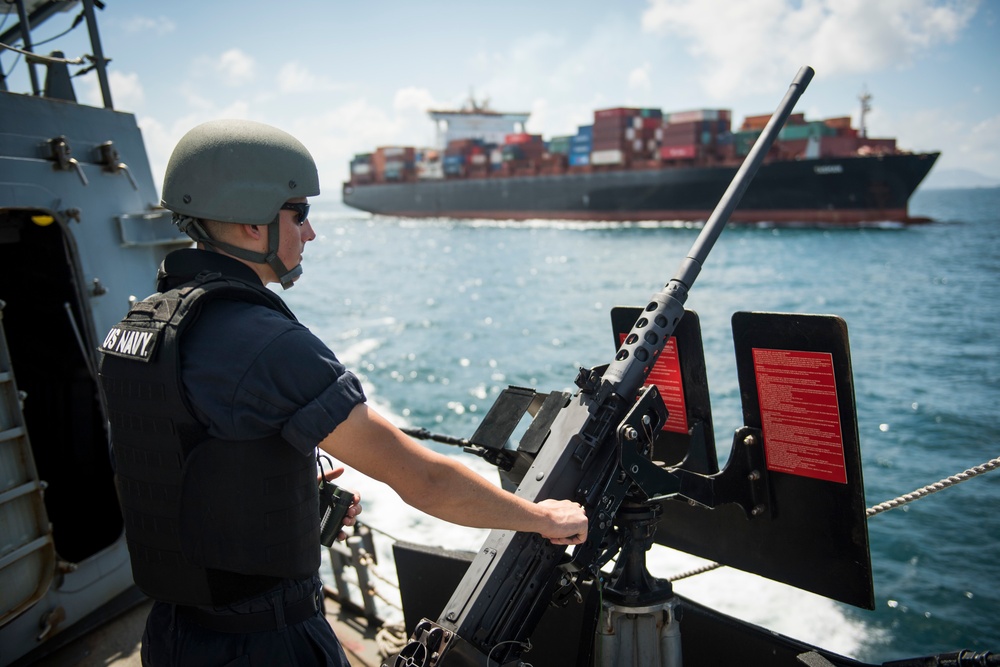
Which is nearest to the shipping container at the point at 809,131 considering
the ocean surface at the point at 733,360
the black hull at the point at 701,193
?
the black hull at the point at 701,193

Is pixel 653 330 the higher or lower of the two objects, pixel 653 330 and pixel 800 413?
the higher

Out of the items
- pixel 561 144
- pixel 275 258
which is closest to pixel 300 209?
pixel 275 258

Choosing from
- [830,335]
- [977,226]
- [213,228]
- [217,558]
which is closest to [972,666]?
[830,335]

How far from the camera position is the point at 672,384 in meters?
3.09

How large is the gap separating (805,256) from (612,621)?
36.7 meters

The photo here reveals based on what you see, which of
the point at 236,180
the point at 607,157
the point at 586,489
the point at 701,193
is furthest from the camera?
the point at 607,157

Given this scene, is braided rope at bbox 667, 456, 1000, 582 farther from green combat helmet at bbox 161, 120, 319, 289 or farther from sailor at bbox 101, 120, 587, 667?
green combat helmet at bbox 161, 120, 319, 289

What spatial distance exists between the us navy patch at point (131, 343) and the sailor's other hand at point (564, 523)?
110 centimetres

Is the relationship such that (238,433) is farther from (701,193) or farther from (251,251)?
(701,193)

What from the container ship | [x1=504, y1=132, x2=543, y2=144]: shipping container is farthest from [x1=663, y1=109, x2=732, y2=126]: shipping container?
[x1=504, y1=132, x2=543, y2=144]: shipping container

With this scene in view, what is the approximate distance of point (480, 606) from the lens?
91.1 inches

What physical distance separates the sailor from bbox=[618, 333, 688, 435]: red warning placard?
1231 millimetres

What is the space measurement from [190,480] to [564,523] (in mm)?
994

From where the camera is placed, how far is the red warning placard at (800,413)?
105 inches
